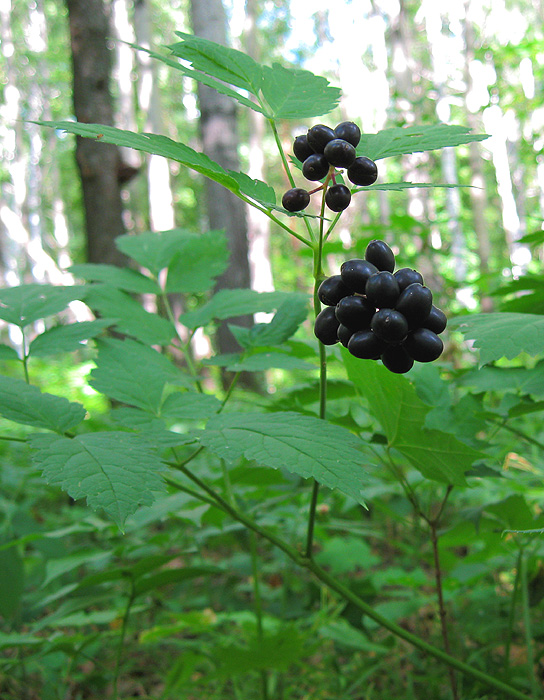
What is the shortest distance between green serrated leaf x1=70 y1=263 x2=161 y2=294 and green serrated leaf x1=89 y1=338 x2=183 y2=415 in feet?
1.00

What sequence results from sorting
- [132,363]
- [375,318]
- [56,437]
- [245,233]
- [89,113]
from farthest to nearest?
[245,233]
[89,113]
[132,363]
[56,437]
[375,318]

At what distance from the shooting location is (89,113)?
183 inches

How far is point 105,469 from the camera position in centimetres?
79

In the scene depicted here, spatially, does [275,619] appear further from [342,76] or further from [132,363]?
[342,76]

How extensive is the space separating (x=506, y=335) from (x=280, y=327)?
19.7 inches

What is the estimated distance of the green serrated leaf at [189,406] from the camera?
1.04 m

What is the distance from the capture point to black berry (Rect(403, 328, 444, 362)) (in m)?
0.73

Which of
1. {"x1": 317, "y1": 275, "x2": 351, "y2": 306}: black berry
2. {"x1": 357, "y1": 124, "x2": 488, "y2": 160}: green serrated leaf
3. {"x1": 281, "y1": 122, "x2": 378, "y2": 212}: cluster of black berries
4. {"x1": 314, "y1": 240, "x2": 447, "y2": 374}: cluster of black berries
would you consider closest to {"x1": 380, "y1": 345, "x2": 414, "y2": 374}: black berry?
{"x1": 314, "y1": 240, "x2": 447, "y2": 374}: cluster of black berries

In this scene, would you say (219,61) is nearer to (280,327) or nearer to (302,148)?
(302,148)

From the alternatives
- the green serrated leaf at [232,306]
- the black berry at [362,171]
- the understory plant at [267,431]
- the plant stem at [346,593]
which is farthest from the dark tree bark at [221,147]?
the black berry at [362,171]

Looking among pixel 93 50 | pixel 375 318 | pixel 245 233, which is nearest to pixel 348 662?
pixel 375 318

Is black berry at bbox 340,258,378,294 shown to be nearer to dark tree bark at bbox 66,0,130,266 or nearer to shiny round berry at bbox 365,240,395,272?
shiny round berry at bbox 365,240,395,272

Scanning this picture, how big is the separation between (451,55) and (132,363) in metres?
28.5

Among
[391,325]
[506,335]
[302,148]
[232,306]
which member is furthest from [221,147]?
[391,325]
